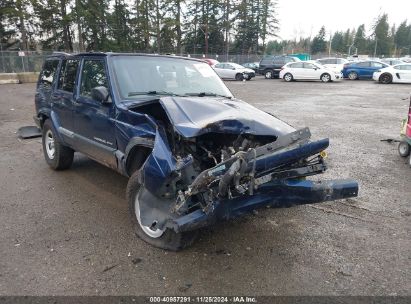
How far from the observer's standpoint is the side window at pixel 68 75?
17.1 ft

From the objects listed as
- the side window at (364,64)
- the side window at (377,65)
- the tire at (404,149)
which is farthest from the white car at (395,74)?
the tire at (404,149)

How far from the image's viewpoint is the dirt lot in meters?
3.01

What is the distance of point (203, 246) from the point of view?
142 inches

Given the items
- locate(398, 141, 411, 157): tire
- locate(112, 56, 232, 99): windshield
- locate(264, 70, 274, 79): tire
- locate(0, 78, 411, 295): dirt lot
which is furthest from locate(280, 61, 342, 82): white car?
locate(112, 56, 232, 99): windshield

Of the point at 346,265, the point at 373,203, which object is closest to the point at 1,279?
the point at 346,265

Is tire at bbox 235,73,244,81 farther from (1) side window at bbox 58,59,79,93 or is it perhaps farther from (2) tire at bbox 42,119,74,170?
(1) side window at bbox 58,59,79,93

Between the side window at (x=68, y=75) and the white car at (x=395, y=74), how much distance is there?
2533 cm

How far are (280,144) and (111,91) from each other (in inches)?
86.9

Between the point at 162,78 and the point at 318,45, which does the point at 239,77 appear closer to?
the point at 162,78

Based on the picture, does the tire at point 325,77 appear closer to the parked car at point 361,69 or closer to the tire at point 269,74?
the parked car at point 361,69

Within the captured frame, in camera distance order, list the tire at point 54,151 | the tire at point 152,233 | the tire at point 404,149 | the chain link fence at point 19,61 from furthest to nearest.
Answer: the chain link fence at point 19,61, the tire at point 404,149, the tire at point 54,151, the tire at point 152,233

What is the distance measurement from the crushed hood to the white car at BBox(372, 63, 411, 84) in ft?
83.6

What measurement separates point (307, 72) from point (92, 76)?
24.8 metres

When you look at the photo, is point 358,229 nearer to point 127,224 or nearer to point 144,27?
point 127,224
